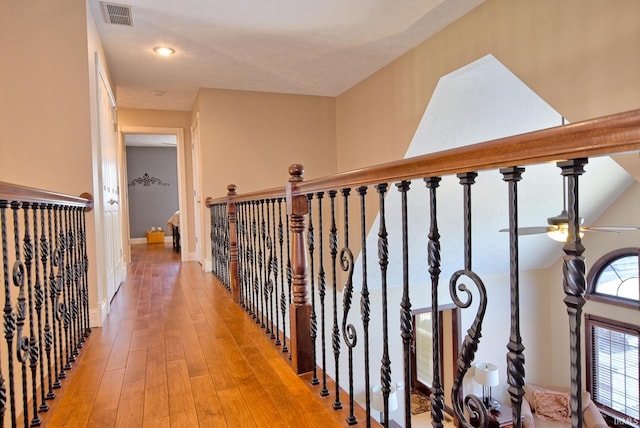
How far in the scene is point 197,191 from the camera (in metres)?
5.53

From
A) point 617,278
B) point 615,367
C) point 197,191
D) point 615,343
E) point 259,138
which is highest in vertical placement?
point 259,138

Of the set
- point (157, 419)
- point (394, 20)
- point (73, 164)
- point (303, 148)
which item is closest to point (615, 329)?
point (303, 148)

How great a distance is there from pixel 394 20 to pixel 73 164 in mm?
2666

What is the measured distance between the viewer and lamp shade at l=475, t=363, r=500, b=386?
257 inches

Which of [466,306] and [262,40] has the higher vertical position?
[262,40]

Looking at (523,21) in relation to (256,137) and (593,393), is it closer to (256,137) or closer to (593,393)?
(256,137)

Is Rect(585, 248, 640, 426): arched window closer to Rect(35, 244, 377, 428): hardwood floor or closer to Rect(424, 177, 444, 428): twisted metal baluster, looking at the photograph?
Rect(35, 244, 377, 428): hardwood floor

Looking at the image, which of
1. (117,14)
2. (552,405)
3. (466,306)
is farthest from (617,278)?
(117,14)

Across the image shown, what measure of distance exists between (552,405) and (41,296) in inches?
268

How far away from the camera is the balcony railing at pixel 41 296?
1.30 meters

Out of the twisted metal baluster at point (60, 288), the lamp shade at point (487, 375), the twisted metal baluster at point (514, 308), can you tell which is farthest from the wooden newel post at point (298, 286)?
the lamp shade at point (487, 375)

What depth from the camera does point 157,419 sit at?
153cm

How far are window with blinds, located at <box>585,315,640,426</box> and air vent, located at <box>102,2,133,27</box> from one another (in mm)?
7541

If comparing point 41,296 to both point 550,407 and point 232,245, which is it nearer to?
point 232,245
